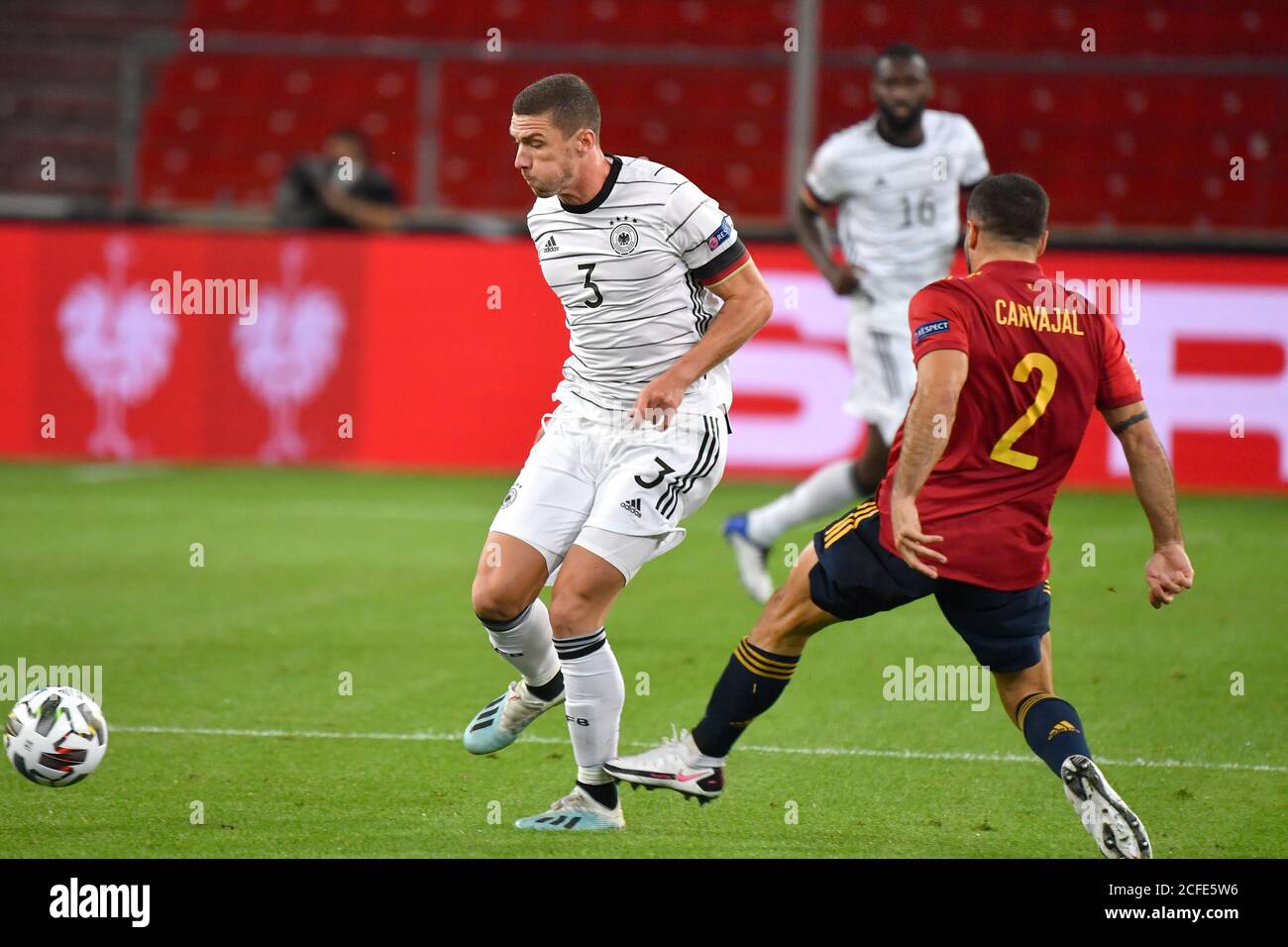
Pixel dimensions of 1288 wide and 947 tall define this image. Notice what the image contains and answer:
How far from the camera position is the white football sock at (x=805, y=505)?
9.23 m

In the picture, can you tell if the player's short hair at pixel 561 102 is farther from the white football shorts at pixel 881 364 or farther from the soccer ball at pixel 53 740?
the white football shorts at pixel 881 364

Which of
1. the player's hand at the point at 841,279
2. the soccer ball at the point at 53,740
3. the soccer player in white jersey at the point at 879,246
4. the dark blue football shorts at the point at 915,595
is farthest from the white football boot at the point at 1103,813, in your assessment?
the player's hand at the point at 841,279

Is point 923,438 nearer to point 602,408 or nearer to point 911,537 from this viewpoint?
point 911,537

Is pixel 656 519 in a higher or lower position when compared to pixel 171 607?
higher

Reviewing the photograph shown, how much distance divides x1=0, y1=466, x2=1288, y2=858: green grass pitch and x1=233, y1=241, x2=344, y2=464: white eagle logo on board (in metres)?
2.29

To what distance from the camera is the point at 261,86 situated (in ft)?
60.0

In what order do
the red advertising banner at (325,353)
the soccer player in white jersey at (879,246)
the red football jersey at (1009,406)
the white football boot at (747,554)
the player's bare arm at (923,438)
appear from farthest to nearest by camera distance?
1. the red advertising banner at (325,353)
2. the white football boot at (747,554)
3. the soccer player in white jersey at (879,246)
4. the red football jersey at (1009,406)
5. the player's bare arm at (923,438)

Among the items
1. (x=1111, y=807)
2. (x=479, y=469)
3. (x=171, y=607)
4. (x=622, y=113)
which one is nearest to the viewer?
(x=1111, y=807)

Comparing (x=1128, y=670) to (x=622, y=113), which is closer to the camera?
(x=1128, y=670)

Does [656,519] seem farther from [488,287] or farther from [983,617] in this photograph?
[488,287]

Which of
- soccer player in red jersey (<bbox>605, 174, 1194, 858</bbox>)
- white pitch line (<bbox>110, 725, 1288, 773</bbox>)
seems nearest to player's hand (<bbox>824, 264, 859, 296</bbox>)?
white pitch line (<bbox>110, 725, 1288, 773</bbox>)

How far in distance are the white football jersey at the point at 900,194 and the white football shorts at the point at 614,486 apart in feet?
12.5

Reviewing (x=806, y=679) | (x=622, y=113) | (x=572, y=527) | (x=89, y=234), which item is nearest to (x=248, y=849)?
(x=572, y=527)

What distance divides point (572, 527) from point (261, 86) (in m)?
13.8
